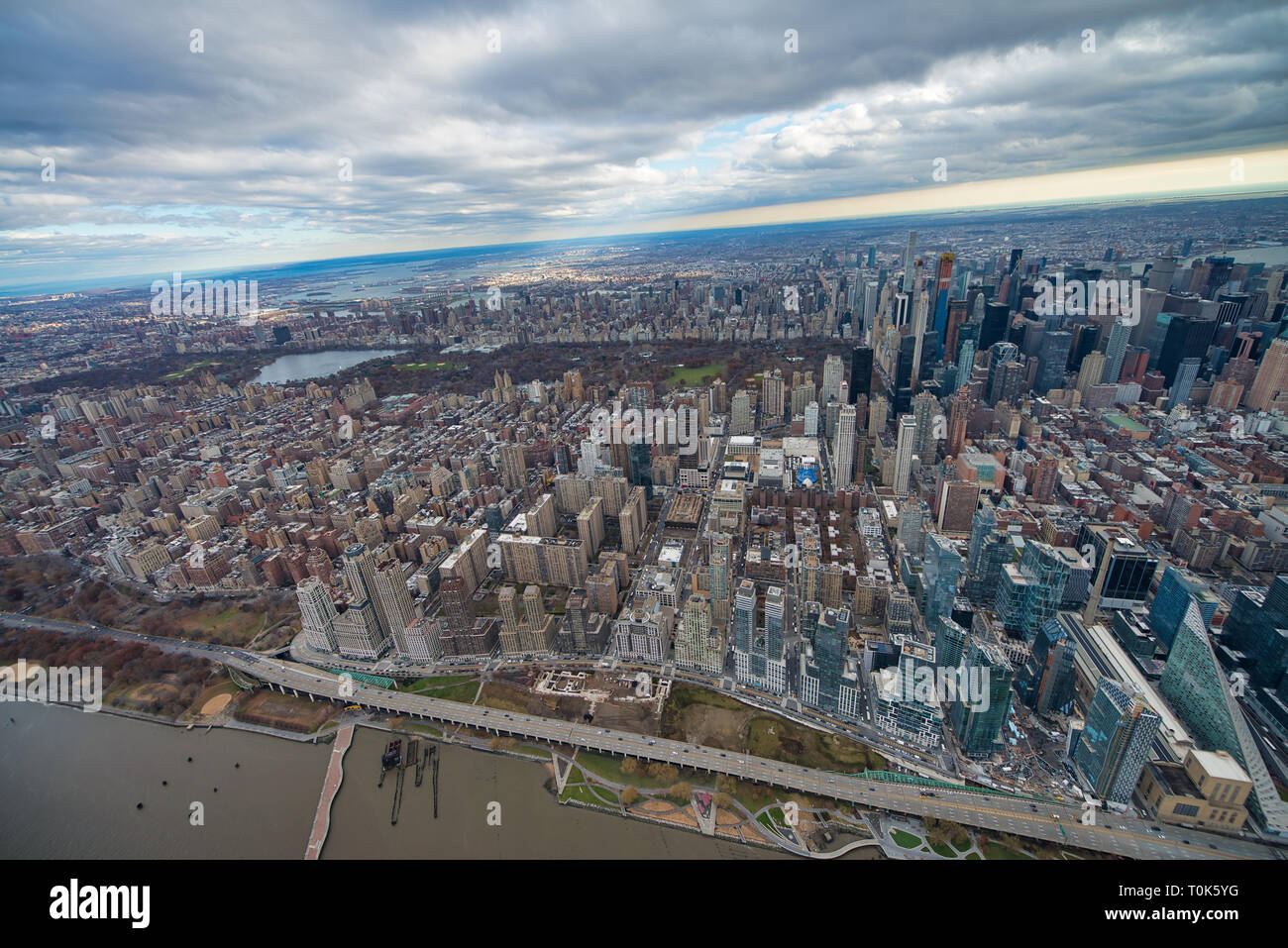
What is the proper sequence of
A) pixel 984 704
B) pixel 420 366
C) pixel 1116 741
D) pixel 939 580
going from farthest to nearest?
pixel 420 366 < pixel 939 580 < pixel 984 704 < pixel 1116 741

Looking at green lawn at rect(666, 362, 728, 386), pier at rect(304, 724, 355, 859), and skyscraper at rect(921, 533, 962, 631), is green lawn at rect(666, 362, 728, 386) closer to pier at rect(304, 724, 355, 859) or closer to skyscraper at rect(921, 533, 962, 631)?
skyscraper at rect(921, 533, 962, 631)

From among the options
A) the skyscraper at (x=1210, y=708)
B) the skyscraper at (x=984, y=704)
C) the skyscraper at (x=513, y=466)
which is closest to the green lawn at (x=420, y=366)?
the skyscraper at (x=513, y=466)

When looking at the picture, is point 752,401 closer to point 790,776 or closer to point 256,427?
point 790,776

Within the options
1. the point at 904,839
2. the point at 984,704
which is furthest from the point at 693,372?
the point at 904,839

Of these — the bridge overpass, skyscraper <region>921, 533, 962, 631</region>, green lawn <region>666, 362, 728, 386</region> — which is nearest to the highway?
the bridge overpass

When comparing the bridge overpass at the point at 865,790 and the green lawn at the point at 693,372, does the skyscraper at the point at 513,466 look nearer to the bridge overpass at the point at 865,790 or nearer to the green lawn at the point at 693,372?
the bridge overpass at the point at 865,790

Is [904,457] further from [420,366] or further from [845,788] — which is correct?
[420,366]
